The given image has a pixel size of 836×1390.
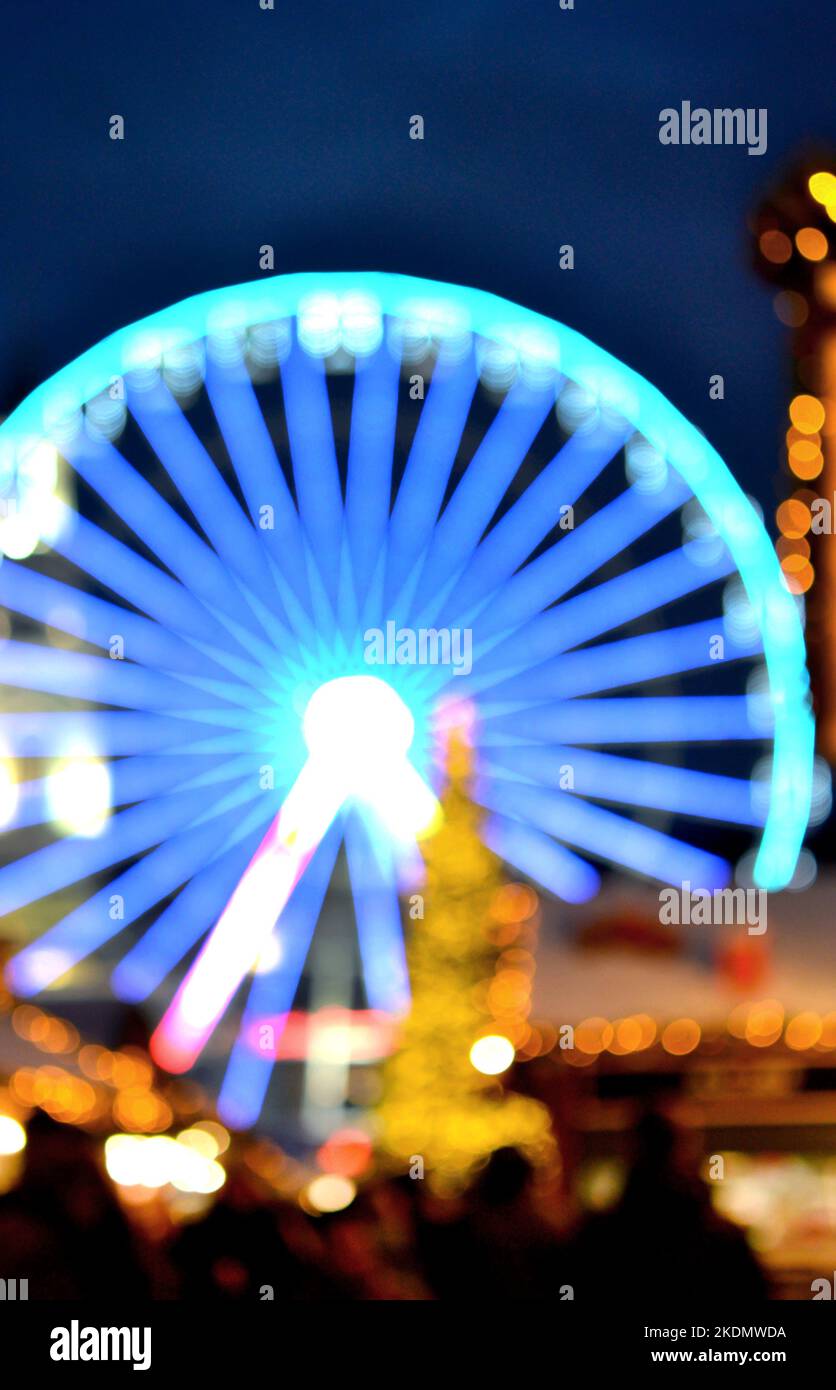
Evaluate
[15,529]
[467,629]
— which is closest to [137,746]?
[15,529]

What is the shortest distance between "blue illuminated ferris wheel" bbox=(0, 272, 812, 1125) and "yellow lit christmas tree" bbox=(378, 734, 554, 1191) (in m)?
0.73

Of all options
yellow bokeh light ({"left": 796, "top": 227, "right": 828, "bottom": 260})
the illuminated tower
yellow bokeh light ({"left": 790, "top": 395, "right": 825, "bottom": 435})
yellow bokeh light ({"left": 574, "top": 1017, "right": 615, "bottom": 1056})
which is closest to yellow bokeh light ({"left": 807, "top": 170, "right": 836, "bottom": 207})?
the illuminated tower

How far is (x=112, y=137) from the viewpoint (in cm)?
514

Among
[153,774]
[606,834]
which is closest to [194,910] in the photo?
[153,774]

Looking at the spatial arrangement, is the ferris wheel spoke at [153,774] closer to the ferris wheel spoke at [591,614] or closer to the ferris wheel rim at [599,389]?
the ferris wheel spoke at [591,614]

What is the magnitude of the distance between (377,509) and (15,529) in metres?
1.68

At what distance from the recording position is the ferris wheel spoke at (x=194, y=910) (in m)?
6.56

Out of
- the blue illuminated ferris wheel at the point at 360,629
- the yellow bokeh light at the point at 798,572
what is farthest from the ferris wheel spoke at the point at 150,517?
the yellow bokeh light at the point at 798,572

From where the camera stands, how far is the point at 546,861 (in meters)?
6.96

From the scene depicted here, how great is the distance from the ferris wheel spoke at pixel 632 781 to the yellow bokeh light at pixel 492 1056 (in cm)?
162

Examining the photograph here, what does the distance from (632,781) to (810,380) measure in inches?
83.2

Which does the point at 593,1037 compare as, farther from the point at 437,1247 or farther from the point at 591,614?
the point at 437,1247

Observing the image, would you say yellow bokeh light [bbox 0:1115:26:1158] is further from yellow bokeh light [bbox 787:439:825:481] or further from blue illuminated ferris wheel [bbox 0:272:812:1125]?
yellow bokeh light [bbox 787:439:825:481]
